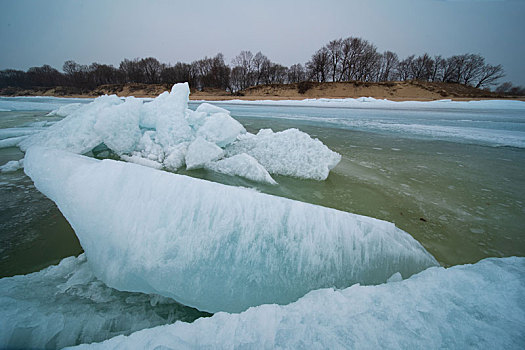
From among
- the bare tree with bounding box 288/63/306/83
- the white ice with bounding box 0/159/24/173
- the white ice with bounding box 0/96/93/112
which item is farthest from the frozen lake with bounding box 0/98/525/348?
the bare tree with bounding box 288/63/306/83

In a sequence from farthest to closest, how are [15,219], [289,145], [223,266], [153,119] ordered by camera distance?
[153,119]
[289,145]
[15,219]
[223,266]

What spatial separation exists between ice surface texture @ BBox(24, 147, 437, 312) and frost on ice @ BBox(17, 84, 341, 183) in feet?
4.07

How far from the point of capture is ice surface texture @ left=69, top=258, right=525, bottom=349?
0.54 m

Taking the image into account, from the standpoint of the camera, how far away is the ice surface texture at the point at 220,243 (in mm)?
915

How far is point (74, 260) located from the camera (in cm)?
111

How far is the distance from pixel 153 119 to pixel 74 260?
2.62 meters

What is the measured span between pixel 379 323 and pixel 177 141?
311 cm

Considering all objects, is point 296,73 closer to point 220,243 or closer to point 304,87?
point 304,87

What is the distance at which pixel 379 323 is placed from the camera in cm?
59

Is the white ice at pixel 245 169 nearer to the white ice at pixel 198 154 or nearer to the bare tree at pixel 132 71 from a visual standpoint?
the white ice at pixel 198 154

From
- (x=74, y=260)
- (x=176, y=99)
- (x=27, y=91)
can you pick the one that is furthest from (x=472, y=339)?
(x=27, y=91)

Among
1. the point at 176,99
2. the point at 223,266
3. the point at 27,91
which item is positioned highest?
the point at 27,91

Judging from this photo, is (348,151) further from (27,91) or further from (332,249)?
(27,91)

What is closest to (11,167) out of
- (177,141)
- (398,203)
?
(177,141)
